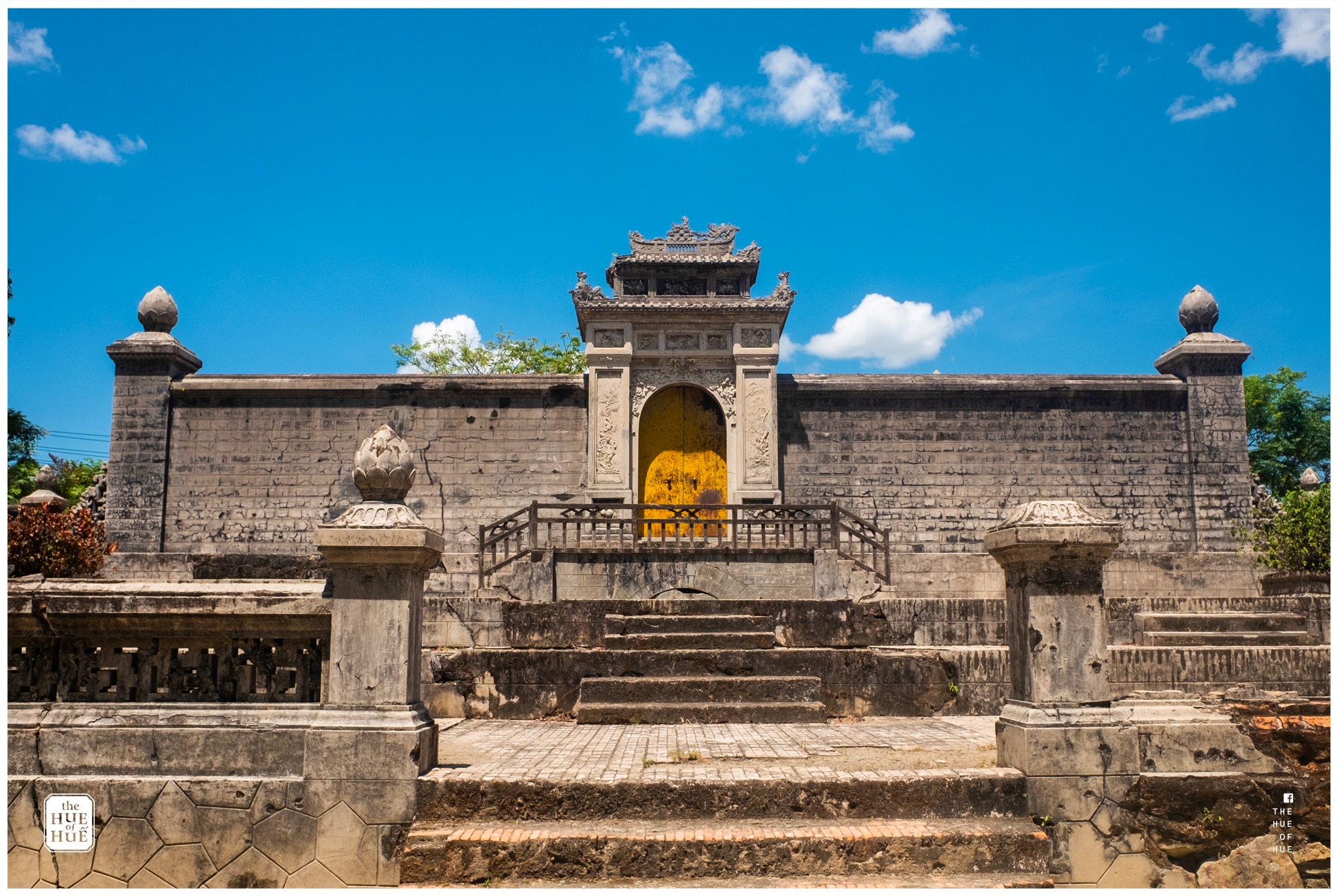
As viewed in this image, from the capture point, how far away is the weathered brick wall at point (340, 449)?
16.7 metres

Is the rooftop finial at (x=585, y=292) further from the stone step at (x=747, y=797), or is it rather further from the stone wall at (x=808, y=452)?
the stone step at (x=747, y=797)

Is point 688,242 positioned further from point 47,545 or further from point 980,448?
point 47,545

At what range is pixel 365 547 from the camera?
543 cm

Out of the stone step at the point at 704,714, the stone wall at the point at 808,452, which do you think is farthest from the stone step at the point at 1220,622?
the stone wall at the point at 808,452

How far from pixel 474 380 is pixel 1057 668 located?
1308 cm

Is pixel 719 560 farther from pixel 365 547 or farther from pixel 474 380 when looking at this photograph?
pixel 365 547

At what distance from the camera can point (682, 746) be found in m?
7.21

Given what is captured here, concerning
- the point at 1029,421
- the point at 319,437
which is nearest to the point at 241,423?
A: the point at 319,437

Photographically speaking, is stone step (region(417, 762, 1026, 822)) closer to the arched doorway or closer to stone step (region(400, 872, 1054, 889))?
stone step (region(400, 872, 1054, 889))

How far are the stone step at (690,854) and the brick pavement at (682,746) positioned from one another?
1.37 feet

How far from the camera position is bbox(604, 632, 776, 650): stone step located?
33.1 feet

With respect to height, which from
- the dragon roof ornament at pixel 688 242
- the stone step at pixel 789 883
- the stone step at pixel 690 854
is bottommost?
the stone step at pixel 789 883

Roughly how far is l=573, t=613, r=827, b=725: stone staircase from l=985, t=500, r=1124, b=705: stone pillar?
357cm

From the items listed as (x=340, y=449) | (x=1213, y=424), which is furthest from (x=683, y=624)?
(x=1213, y=424)
